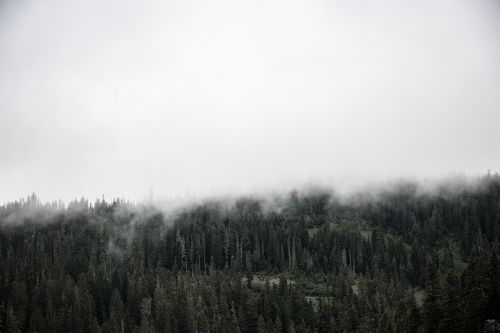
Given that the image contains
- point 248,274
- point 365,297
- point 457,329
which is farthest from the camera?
point 248,274

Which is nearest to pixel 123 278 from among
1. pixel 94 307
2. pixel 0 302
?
pixel 94 307

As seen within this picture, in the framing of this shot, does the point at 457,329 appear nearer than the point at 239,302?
Yes

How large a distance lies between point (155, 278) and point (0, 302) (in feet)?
167

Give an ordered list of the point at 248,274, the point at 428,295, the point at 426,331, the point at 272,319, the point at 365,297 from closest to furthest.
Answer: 1. the point at 426,331
2. the point at 428,295
3. the point at 272,319
4. the point at 365,297
5. the point at 248,274

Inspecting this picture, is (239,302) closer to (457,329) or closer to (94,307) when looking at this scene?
(94,307)

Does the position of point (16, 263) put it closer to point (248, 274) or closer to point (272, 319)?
point (248, 274)

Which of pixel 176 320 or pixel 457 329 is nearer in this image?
pixel 457 329

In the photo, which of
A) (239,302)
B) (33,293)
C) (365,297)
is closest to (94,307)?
(33,293)

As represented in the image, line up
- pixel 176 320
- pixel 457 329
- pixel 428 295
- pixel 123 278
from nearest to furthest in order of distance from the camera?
pixel 457 329 → pixel 428 295 → pixel 176 320 → pixel 123 278

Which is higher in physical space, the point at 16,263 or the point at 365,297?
the point at 16,263

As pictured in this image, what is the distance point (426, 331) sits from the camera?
96812mm

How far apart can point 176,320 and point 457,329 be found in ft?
257

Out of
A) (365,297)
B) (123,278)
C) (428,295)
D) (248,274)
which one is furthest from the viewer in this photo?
(248,274)

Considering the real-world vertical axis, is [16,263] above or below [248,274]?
above
